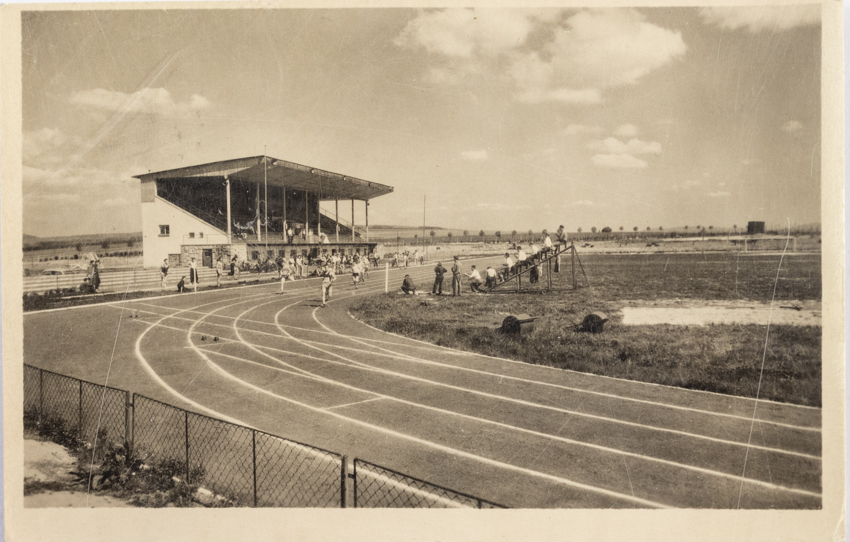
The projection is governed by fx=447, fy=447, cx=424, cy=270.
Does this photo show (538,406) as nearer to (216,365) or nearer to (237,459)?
(237,459)

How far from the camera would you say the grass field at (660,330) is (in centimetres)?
472

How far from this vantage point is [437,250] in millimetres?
6074

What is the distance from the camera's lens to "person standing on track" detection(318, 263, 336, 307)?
22.0 ft

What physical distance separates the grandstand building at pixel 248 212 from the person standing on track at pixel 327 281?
22.2 inches

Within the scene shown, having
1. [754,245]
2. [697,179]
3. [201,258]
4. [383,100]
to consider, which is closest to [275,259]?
[201,258]

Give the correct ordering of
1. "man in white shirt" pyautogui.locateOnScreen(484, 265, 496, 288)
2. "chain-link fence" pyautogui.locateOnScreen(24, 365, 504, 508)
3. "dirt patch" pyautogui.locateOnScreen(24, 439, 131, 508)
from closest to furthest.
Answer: "chain-link fence" pyautogui.locateOnScreen(24, 365, 504, 508) < "dirt patch" pyautogui.locateOnScreen(24, 439, 131, 508) < "man in white shirt" pyautogui.locateOnScreen(484, 265, 496, 288)

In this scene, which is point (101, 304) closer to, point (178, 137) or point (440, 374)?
point (178, 137)

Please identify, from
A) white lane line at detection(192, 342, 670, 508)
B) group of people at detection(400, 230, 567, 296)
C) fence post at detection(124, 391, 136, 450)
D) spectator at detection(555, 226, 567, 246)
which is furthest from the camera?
group of people at detection(400, 230, 567, 296)

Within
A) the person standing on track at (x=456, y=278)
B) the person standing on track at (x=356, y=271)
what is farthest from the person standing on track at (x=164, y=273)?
the person standing on track at (x=456, y=278)

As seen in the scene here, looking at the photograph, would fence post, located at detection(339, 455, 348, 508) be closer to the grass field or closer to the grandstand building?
the grass field

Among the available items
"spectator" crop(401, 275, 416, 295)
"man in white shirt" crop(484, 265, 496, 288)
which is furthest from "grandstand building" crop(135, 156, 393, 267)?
"man in white shirt" crop(484, 265, 496, 288)

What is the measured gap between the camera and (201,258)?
7.20 metres

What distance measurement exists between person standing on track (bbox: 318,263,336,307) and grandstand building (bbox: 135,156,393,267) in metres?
0.56

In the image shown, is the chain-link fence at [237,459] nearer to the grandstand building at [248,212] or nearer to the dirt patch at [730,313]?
the grandstand building at [248,212]
